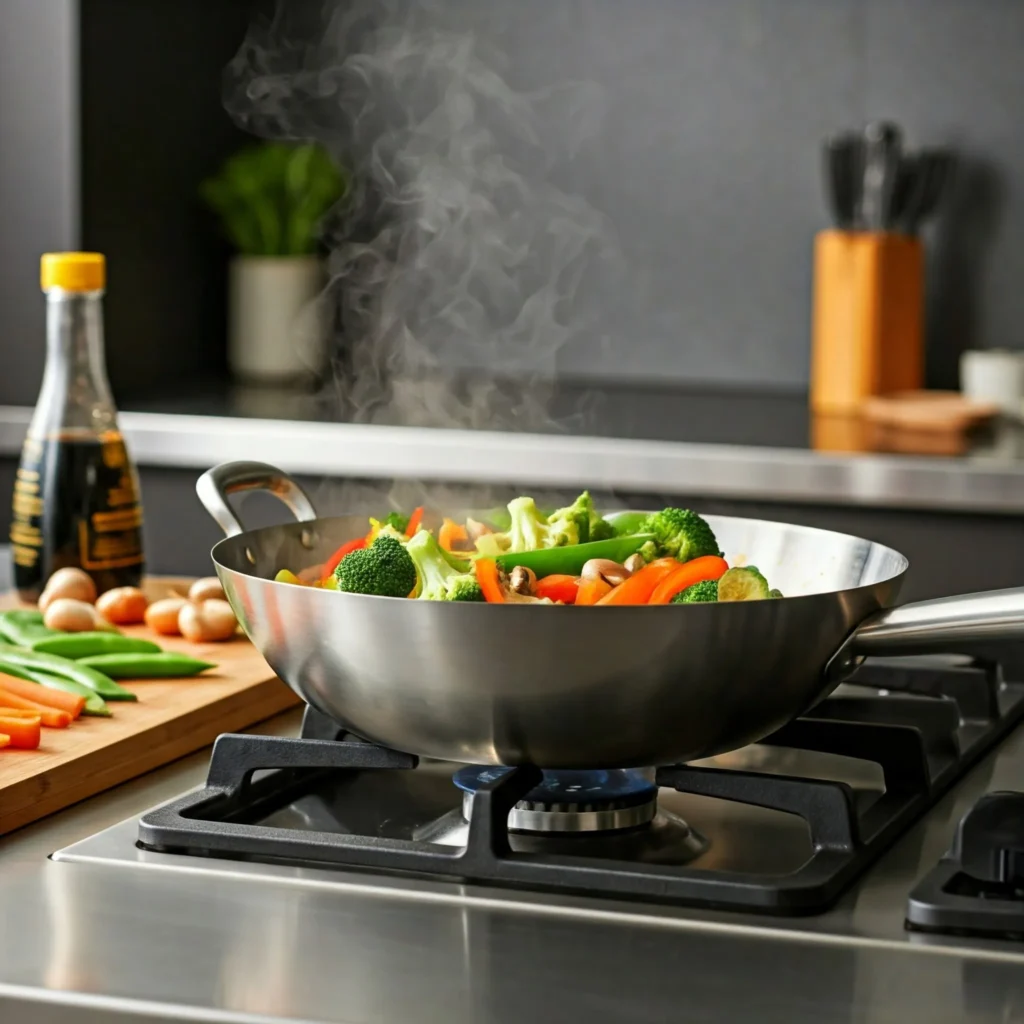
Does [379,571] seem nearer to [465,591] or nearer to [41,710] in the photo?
[465,591]

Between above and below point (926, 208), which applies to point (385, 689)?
below

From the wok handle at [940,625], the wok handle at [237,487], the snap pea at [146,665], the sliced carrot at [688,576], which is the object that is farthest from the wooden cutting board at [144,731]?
the wok handle at [940,625]

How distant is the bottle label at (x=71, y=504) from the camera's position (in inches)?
59.5

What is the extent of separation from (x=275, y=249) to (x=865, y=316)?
3.94ft

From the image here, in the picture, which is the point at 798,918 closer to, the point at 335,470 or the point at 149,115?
the point at 335,470

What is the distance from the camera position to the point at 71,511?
1.51 m

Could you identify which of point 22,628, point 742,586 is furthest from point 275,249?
point 742,586

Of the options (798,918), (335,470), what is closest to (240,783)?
(798,918)

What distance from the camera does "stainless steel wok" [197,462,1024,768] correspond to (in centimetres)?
81

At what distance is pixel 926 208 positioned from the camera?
301 cm

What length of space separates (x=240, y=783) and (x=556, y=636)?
245 millimetres

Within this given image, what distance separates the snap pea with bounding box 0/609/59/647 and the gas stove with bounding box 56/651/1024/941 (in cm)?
35

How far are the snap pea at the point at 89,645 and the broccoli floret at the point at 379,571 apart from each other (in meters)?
0.35

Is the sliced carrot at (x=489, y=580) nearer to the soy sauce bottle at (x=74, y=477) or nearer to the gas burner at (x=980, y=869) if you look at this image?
the gas burner at (x=980, y=869)
